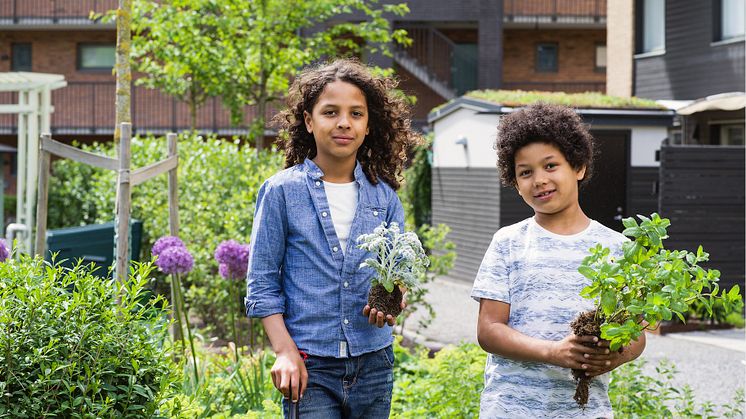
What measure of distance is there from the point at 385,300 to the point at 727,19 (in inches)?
602

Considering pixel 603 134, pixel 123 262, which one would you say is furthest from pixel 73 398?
pixel 603 134

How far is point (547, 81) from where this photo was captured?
3072 centimetres

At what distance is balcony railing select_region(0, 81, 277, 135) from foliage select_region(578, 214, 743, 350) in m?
25.9

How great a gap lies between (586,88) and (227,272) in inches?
1000

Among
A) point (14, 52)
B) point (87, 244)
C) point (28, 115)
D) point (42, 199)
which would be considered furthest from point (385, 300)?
point (14, 52)

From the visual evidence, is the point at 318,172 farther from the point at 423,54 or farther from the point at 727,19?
the point at 423,54

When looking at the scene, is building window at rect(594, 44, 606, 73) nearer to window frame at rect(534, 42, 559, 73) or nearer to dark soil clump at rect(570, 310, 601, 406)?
window frame at rect(534, 42, 559, 73)

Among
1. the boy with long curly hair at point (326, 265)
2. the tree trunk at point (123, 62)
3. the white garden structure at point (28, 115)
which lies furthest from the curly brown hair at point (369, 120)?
the white garden structure at point (28, 115)

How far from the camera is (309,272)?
3205 mm

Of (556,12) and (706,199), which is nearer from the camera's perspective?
(706,199)

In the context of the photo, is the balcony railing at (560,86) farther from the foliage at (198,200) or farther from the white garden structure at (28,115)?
the white garden structure at (28,115)

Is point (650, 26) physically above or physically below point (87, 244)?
above

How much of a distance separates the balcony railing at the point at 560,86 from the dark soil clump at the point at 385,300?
27.2 metres

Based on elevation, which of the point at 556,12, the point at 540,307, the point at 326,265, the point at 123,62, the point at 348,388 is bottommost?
the point at 348,388
